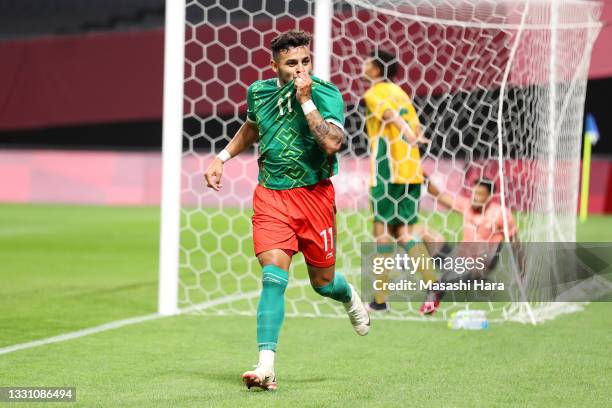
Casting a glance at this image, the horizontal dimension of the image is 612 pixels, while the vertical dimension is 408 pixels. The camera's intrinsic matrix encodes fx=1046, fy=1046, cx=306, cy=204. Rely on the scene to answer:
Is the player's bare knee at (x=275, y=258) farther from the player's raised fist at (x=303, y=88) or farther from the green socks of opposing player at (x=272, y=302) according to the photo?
the player's raised fist at (x=303, y=88)

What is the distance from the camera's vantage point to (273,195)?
457 centimetres

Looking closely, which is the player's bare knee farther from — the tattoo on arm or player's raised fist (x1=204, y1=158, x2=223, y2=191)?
the tattoo on arm

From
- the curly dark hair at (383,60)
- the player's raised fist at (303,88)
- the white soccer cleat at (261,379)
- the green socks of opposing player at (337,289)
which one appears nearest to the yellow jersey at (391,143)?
the curly dark hair at (383,60)

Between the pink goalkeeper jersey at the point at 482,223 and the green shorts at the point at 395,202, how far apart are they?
0.50 m

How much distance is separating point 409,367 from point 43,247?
26.0ft

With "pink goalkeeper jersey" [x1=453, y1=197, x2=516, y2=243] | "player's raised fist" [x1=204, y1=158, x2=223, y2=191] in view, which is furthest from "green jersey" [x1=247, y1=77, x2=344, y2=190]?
"pink goalkeeper jersey" [x1=453, y1=197, x2=516, y2=243]

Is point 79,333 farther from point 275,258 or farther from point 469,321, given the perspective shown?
point 469,321

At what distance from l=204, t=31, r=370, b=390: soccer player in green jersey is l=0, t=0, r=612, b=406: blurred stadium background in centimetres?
45

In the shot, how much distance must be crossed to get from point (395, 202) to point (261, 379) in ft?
9.98

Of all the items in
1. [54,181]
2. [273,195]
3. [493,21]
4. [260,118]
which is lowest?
[54,181]

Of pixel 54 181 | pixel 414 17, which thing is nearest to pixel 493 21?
pixel 414 17

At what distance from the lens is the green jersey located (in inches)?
179

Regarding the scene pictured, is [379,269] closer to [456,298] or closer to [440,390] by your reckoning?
[456,298]

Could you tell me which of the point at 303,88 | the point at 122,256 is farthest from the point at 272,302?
the point at 122,256
